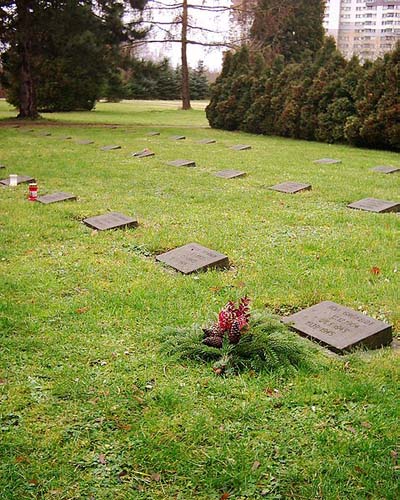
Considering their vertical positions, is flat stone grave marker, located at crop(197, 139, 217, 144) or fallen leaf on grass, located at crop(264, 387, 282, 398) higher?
flat stone grave marker, located at crop(197, 139, 217, 144)

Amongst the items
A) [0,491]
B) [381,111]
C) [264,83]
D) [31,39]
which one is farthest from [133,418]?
[31,39]

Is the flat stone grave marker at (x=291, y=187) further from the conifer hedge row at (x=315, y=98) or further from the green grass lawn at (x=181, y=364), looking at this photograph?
the conifer hedge row at (x=315, y=98)

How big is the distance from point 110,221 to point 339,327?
3.28m

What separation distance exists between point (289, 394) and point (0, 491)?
1.34 m

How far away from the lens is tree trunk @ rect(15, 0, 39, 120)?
734 inches

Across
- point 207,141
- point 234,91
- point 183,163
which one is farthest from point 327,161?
point 234,91

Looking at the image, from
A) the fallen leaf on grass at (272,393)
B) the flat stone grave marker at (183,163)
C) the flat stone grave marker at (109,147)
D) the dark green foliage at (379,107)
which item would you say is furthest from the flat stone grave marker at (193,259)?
the dark green foliage at (379,107)

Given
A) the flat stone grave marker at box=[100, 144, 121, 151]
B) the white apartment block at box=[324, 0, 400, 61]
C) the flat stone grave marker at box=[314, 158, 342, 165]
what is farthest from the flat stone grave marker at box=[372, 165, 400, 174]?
the white apartment block at box=[324, 0, 400, 61]

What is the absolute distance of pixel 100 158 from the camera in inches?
434

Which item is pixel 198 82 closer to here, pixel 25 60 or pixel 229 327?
pixel 25 60

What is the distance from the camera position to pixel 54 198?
7.25 m

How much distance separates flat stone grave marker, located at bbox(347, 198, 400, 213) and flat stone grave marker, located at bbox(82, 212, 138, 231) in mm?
2658

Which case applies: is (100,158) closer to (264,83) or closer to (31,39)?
(264,83)

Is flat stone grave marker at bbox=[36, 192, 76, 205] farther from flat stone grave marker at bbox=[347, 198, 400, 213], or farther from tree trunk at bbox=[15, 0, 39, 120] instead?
tree trunk at bbox=[15, 0, 39, 120]
